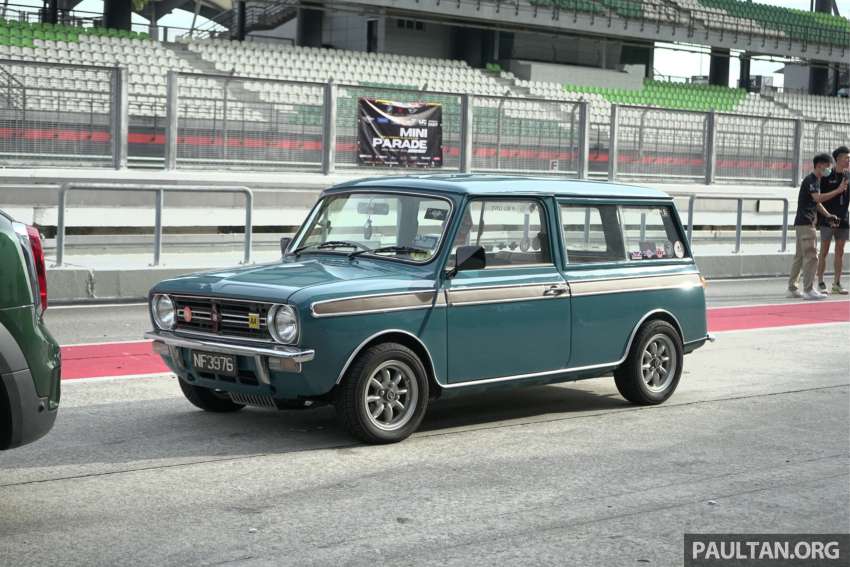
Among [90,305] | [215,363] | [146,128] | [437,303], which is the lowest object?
[90,305]

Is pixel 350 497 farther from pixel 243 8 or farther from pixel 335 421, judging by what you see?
pixel 243 8

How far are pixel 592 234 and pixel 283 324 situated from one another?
268cm

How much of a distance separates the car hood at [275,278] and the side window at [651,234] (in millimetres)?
2114

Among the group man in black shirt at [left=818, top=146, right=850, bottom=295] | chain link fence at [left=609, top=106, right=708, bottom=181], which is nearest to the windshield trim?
man in black shirt at [left=818, top=146, right=850, bottom=295]

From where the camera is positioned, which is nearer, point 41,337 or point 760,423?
point 41,337

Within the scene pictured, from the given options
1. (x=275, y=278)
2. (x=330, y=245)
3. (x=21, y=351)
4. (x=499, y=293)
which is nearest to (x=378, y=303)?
(x=275, y=278)

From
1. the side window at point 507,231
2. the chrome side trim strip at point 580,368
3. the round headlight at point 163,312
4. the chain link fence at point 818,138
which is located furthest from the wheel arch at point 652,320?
the chain link fence at point 818,138

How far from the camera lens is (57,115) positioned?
17.6m

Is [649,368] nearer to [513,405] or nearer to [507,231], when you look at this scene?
[513,405]

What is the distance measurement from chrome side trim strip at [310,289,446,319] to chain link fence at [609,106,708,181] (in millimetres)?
16051

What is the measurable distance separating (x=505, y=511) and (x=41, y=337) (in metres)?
2.32

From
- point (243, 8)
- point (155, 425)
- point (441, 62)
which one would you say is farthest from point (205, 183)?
point (243, 8)

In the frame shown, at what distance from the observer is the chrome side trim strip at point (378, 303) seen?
22.9 ft

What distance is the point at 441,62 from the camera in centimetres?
4650
